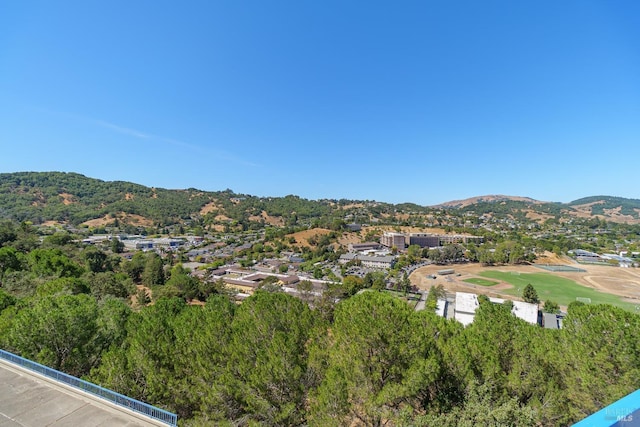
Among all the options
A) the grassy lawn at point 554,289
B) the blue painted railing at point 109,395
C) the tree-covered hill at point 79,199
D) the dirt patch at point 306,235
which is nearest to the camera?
the blue painted railing at point 109,395

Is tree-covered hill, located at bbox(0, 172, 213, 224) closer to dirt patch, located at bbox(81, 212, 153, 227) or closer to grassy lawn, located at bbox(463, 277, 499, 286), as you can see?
dirt patch, located at bbox(81, 212, 153, 227)

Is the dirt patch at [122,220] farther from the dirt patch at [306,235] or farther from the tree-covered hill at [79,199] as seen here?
the dirt patch at [306,235]

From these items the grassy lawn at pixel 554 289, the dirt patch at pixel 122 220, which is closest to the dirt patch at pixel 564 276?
the grassy lawn at pixel 554 289

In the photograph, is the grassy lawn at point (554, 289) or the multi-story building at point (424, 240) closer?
the grassy lawn at point (554, 289)

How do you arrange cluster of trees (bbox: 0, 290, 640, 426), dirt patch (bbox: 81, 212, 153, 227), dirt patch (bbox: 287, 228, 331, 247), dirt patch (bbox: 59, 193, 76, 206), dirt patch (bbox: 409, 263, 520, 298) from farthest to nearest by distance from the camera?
dirt patch (bbox: 59, 193, 76, 206) < dirt patch (bbox: 81, 212, 153, 227) < dirt patch (bbox: 287, 228, 331, 247) < dirt patch (bbox: 409, 263, 520, 298) < cluster of trees (bbox: 0, 290, 640, 426)

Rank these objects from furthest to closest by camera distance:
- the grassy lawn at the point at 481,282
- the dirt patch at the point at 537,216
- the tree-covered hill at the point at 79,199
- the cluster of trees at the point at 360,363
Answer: the dirt patch at the point at 537,216 → the tree-covered hill at the point at 79,199 → the grassy lawn at the point at 481,282 → the cluster of trees at the point at 360,363

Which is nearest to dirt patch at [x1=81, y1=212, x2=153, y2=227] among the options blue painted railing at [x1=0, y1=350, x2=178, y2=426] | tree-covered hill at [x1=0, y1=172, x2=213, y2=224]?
tree-covered hill at [x1=0, y1=172, x2=213, y2=224]
